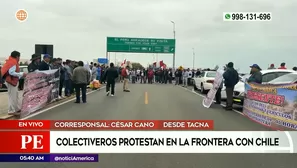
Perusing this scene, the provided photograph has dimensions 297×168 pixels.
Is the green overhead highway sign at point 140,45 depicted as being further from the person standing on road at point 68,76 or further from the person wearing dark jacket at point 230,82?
the person wearing dark jacket at point 230,82

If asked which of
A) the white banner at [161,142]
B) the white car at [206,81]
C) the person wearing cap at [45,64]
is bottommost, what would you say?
the white banner at [161,142]

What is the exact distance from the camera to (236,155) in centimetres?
579

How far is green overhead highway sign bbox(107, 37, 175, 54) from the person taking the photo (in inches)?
1891

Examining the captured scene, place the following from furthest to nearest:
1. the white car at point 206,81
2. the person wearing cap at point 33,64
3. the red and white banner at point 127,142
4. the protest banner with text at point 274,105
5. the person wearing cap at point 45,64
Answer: the white car at point 206,81 < the person wearing cap at point 45,64 < the person wearing cap at point 33,64 < the protest banner with text at point 274,105 < the red and white banner at point 127,142

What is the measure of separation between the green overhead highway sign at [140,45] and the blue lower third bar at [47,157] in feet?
142

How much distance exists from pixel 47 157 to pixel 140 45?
44.4 m

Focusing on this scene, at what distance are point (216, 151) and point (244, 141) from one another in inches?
19.9

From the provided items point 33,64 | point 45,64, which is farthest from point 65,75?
point 33,64

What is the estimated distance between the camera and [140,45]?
161 feet

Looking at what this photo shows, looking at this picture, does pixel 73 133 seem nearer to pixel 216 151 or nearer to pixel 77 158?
pixel 77 158

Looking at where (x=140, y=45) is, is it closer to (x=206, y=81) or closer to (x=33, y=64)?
(x=206, y=81)

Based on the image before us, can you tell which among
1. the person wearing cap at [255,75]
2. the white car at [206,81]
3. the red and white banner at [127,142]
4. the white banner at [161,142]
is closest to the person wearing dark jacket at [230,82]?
the person wearing cap at [255,75]

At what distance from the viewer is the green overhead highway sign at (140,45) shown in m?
48.0

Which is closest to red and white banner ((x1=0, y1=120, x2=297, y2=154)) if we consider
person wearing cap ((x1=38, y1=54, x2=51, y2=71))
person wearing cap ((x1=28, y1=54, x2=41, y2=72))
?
person wearing cap ((x1=28, y1=54, x2=41, y2=72))
